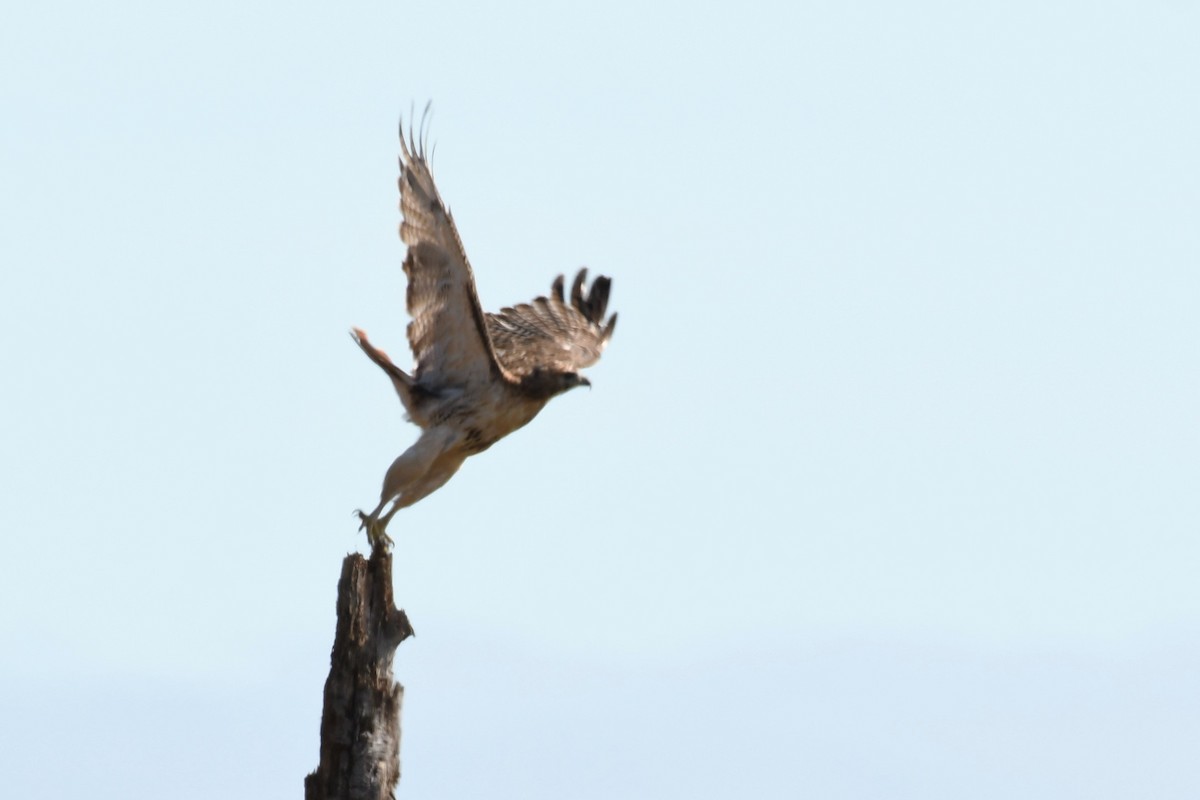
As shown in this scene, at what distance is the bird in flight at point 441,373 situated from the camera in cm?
1224

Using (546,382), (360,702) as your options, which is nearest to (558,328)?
(546,382)

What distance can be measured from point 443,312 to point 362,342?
0.58m

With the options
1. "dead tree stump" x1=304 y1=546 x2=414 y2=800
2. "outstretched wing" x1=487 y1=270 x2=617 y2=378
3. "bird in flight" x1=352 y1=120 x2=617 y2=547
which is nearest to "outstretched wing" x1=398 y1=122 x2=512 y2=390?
"bird in flight" x1=352 y1=120 x2=617 y2=547

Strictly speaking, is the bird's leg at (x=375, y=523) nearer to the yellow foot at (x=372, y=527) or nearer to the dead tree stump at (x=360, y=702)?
the yellow foot at (x=372, y=527)

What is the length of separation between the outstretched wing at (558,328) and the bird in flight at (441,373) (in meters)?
1.80

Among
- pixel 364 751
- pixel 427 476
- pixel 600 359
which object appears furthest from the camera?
pixel 600 359

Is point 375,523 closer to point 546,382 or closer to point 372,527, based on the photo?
point 372,527

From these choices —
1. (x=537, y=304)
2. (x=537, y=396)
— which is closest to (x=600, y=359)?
(x=537, y=304)

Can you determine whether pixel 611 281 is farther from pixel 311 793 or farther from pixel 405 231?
pixel 311 793

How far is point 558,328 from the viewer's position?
53.2ft

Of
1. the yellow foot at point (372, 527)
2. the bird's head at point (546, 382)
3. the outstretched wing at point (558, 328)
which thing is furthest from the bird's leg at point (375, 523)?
the outstretched wing at point (558, 328)

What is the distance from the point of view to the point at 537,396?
12953mm

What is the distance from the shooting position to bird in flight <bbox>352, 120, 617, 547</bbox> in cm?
1224

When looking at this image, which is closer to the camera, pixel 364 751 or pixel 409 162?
pixel 364 751
